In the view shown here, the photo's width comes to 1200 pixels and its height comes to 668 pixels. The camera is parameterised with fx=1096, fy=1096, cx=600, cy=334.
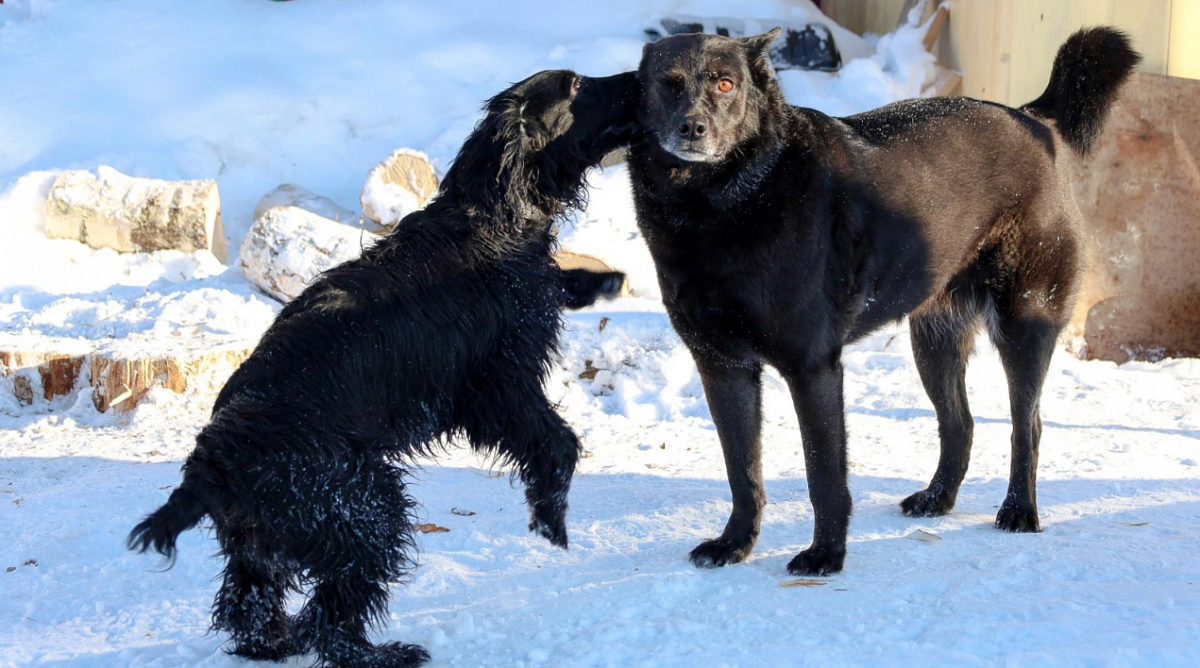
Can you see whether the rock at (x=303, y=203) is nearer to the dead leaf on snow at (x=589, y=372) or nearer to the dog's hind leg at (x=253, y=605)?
the dead leaf on snow at (x=589, y=372)

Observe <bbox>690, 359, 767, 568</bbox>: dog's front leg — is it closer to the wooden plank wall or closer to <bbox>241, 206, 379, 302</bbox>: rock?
<bbox>241, 206, 379, 302</bbox>: rock

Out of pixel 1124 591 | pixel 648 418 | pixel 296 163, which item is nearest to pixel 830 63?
pixel 296 163

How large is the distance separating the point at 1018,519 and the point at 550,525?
1743 mm

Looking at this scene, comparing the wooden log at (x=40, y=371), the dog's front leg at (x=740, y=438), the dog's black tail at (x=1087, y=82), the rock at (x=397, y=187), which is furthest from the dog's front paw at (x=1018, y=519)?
the rock at (x=397, y=187)

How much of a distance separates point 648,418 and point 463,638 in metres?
2.72

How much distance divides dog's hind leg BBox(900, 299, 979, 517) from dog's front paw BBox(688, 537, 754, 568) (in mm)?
809

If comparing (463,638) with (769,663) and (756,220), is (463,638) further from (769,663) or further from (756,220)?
(756,220)

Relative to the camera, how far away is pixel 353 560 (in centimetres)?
265

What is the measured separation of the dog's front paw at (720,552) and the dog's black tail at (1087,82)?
82.3 inches

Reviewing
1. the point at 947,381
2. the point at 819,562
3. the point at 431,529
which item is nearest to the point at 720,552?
the point at 819,562

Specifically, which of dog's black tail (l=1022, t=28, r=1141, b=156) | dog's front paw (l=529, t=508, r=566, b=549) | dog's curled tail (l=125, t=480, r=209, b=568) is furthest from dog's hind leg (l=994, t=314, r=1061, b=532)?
dog's curled tail (l=125, t=480, r=209, b=568)

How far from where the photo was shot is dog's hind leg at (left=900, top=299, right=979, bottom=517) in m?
4.13

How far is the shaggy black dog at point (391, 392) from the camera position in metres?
2.59

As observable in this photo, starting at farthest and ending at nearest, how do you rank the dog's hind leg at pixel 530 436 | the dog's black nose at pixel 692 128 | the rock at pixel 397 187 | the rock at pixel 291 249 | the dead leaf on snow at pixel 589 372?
the rock at pixel 397 187 < the rock at pixel 291 249 < the dead leaf on snow at pixel 589 372 < the dog's black nose at pixel 692 128 < the dog's hind leg at pixel 530 436
